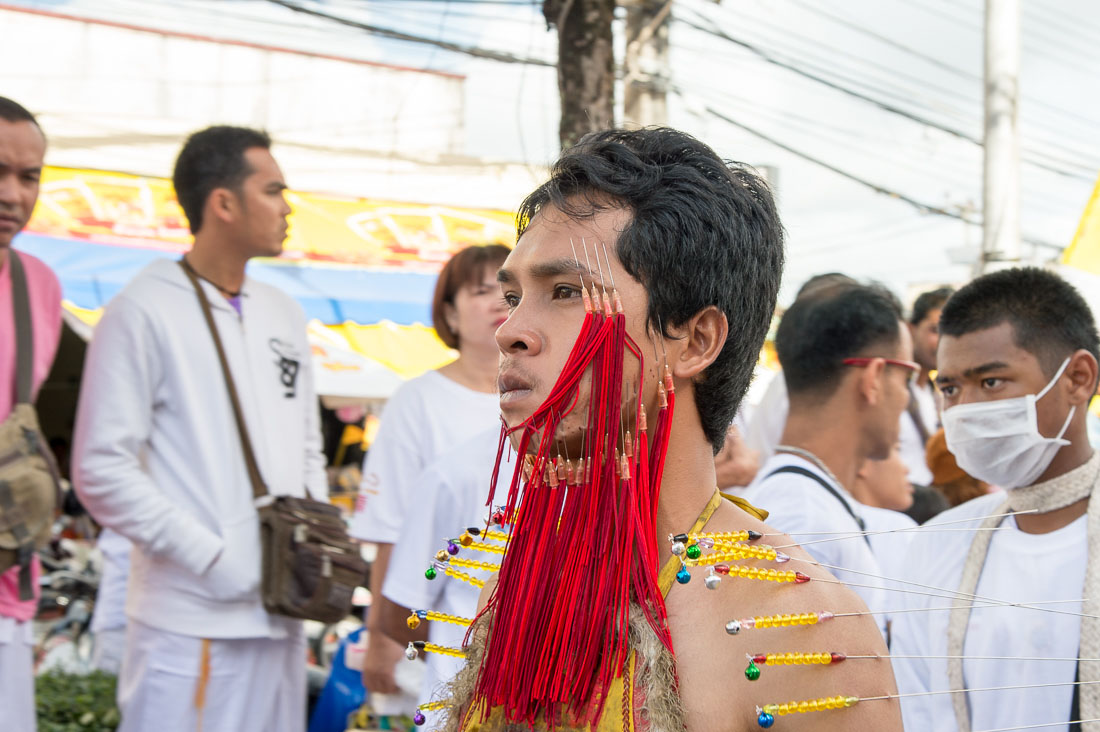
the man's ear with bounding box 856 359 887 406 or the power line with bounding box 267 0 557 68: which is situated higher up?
the power line with bounding box 267 0 557 68

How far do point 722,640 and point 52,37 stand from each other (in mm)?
14553

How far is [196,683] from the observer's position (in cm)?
331

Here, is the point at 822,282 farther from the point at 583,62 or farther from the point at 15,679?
the point at 15,679

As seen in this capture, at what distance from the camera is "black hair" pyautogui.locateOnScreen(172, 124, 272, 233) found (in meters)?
3.74

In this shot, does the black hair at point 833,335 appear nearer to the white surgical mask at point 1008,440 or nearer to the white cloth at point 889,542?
the white cloth at point 889,542

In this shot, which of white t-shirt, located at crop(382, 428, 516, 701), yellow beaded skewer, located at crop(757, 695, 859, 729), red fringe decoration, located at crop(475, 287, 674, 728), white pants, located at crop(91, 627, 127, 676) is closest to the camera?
yellow beaded skewer, located at crop(757, 695, 859, 729)

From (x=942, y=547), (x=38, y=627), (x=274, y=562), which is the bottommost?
(x=38, y=627)

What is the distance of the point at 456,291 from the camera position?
403cm

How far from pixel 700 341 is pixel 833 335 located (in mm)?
2094

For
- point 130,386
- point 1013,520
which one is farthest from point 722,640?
point 130,386

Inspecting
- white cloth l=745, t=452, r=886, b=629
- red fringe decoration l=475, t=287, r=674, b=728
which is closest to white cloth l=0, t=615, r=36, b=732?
red fringe decoration l=475, t=287, r=674, b=728

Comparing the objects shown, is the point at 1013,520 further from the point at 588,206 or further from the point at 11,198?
the point at 11,198

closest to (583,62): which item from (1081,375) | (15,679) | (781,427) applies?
(781,427)

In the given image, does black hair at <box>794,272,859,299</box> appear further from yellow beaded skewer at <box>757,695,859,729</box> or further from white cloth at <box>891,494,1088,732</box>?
yellow beaded skewer at <box>757,695,859,729</box>
